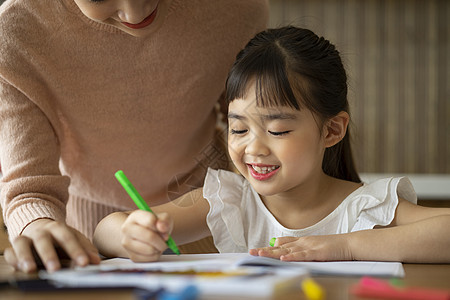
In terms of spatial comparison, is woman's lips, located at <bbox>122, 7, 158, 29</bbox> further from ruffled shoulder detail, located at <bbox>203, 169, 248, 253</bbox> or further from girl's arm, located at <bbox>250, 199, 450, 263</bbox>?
girl's arm, located at <bbox>250, 199, 450, 263</bbox>

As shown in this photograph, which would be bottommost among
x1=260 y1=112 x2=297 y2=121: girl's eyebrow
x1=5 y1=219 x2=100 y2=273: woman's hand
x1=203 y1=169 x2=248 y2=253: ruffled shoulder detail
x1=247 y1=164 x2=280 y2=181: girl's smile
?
x1=203 y1=169 x2=248 y2=253: ruffled shoulder detail

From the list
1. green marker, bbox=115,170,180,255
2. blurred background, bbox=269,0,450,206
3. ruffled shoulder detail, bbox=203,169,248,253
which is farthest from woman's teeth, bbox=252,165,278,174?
blurred background, bbox=269,0,450,206

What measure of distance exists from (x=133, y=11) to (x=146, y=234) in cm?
40

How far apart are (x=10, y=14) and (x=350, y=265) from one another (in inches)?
32.4

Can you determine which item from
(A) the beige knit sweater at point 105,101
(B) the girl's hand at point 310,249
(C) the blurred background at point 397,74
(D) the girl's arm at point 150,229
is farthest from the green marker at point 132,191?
(C) the blurred background at point 397,74

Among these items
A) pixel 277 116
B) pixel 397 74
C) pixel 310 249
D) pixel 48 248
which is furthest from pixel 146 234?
pixel 397 74

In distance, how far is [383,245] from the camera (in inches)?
38.3

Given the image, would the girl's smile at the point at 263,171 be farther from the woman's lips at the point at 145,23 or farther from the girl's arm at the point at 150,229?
the woman's lips at the point at 145,23

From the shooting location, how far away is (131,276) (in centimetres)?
73

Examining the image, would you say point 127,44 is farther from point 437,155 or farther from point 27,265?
point 437,155

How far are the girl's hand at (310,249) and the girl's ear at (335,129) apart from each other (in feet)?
0.96

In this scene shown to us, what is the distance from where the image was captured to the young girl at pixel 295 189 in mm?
980

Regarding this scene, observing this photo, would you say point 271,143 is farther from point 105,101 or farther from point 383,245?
point 105,101

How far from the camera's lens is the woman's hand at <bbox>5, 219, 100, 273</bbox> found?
0.85 metres
